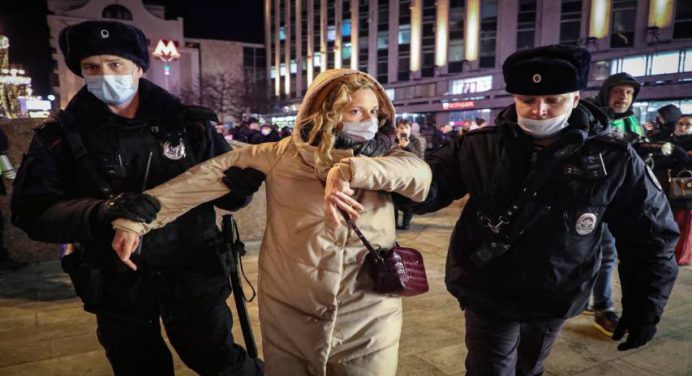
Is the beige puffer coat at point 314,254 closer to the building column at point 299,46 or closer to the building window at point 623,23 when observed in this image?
the building window at point 623,23

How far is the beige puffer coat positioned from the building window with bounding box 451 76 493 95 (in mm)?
38570

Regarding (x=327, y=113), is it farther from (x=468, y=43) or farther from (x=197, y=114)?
(x=468, y=43)

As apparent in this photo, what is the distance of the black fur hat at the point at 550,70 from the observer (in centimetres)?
210

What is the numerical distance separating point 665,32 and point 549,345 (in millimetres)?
33351

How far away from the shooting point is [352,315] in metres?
1.97

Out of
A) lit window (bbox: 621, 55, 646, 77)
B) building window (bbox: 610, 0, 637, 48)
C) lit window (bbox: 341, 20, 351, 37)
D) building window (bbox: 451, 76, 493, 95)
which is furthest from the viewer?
lit window (bbox: 341, 20, 351, 37)

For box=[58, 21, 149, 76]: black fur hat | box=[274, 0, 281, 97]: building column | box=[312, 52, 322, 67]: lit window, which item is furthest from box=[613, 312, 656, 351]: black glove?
box=[274, 0, 281, 97]: building column

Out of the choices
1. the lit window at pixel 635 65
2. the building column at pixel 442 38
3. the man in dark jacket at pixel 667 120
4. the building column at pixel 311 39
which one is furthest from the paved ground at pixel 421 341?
the building column at pixel 311 39

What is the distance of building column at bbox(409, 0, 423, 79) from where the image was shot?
4506 cm

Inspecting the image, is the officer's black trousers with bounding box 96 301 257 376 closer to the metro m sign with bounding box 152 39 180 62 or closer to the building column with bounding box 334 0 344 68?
the metro m sign with bounding box 152 39 180 62

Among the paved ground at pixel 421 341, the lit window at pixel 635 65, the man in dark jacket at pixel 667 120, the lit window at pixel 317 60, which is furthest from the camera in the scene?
the lit window at pixel 317 60

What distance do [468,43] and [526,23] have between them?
16.9 ft

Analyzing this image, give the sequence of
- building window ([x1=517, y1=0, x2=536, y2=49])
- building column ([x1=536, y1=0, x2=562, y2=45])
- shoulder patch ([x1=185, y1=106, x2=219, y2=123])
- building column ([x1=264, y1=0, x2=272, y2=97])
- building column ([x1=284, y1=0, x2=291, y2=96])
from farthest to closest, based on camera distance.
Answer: building column ([x1=264, y1=0, x2=272, y2=97]) → building column ([x1=284, y1=0, x2=291, y2=96]) → building window ([x1=517, y1=0, x2=536, y2=49]) → building column ([x1=536, y1=0, x2=562, y2=45]) → shoulder patch ([x1=185, y1=106, x2=219, y2=123])

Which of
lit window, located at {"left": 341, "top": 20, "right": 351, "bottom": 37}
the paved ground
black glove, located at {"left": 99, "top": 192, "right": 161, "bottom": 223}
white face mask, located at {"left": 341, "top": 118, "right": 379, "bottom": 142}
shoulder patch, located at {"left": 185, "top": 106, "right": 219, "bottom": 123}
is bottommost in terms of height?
the paved ground
